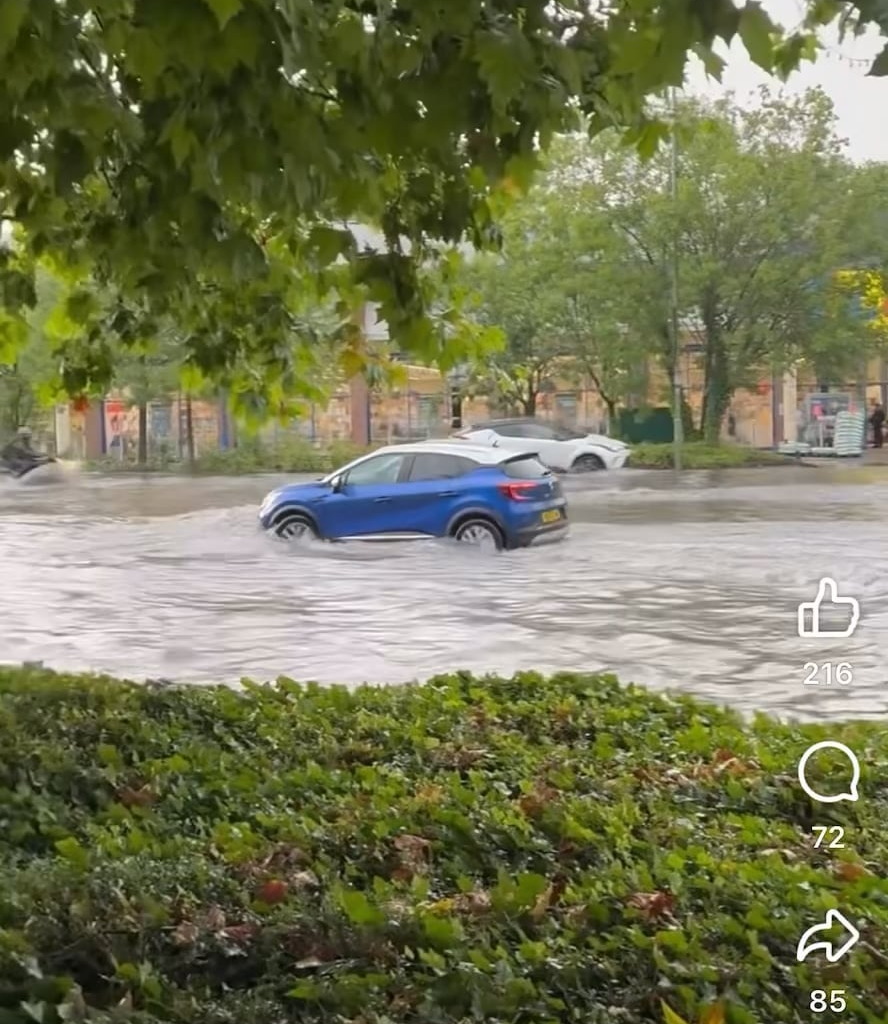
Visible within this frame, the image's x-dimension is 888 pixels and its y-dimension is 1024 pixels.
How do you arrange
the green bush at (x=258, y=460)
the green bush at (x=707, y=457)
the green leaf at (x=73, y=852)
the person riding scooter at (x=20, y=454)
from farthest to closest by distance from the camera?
the person riding scooter at (x=20, y=454)
the green bush at (x=258, y=460)
the green bush at (x=707, y=457)
the green leaf at (x=73, y=852)

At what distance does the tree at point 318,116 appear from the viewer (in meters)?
1.54

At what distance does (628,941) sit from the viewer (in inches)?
70.6

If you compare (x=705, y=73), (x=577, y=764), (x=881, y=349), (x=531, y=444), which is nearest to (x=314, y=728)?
(x=577, y=764)

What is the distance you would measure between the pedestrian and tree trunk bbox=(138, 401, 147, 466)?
190cm

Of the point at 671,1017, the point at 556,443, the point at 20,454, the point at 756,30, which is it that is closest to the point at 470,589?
the point at 556,443

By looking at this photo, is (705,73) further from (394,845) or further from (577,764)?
(577,764)

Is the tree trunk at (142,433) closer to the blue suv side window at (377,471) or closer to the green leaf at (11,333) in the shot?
the green leaf at (11,333)

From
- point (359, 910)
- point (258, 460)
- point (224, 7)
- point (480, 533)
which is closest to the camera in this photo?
point (224, 7)

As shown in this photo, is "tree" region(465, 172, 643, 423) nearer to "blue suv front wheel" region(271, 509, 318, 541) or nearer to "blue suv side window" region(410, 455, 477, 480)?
"blue suv side window" region(410, 455, 477, 480)

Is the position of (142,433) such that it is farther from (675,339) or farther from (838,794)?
(838,794)

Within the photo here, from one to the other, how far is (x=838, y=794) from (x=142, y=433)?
210 centimetres

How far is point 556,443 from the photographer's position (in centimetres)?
326

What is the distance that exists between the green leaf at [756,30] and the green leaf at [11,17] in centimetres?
80

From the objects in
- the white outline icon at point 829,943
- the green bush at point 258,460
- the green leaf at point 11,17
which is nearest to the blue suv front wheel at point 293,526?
the green bush at point 258,460
